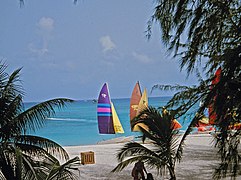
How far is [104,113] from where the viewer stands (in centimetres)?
2223

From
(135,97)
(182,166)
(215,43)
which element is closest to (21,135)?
(215,43)

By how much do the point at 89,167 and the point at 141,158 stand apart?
14.9ft

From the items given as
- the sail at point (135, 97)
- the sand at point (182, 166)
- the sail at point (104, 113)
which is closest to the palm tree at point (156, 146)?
the sand at point (182, 166)

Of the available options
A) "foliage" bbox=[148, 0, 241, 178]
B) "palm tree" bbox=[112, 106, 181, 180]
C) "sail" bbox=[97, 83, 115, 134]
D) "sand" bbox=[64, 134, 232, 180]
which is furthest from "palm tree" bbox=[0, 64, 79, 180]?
"sail" bbox=[97, 83, 115, 134]

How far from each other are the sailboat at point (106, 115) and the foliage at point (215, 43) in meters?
18.7

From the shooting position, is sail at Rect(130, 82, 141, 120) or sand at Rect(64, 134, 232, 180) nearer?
sand at Rect(64, 134, 232, 180)

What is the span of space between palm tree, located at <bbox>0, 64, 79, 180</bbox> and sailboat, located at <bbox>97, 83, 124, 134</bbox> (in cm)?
1596

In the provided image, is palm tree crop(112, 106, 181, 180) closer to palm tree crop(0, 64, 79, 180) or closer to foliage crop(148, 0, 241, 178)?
palm tree crop(0, 64, 79, 180)

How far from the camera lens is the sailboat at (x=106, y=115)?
22141mm

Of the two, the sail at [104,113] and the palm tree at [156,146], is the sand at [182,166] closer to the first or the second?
the palm tree at [156,146]

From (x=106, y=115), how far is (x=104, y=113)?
157 mm

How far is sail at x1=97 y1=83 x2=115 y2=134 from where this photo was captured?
2213 cm

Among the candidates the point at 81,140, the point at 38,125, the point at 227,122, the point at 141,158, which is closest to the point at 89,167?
the point at 141,158

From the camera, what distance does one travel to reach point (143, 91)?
19531 mm
